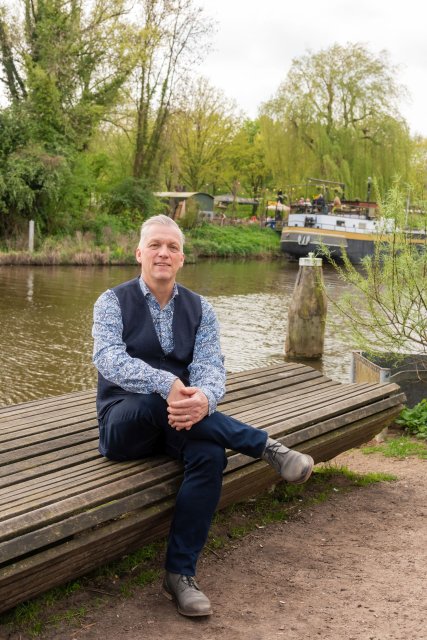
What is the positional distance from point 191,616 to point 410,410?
12.8 feet

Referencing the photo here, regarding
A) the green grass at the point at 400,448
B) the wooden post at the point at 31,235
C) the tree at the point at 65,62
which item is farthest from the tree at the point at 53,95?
the green grass at the point at 400,448

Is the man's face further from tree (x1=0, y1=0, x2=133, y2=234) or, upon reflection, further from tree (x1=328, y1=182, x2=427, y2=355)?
tree (x1=0, y1=0, x2=133, y2=234)

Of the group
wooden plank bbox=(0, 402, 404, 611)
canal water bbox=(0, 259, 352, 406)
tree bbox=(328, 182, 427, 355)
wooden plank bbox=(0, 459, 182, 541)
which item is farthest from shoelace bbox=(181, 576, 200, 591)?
canal water bbox=(0, 259, 352, 406)

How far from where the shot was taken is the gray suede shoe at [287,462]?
11.8ft

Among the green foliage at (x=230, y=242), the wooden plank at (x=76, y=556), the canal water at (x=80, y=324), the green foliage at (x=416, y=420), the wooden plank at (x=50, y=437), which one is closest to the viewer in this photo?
the wooden plank at (x=76, y=556)

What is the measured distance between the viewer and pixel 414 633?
298 cm

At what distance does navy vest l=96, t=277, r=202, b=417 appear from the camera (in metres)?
Result: 3.61

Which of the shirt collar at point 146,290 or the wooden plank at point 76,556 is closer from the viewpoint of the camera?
the wooden plank at point 76,556

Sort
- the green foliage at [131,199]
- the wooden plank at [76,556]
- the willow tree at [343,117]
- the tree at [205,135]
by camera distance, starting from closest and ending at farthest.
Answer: the wooden plank at [76,556] → the green foliage at [131,199] → the willow tree at [343,117] → the tree at [205,135]

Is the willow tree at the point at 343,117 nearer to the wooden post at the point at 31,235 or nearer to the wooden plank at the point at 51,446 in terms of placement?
the wooden post at the point at 31,235

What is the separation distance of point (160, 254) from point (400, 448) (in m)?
3.01

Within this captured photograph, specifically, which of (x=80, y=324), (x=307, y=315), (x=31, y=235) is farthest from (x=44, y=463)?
(x=31, y=235)

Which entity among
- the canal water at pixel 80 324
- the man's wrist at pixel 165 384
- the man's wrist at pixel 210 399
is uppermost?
the man's wrist at pixel 165 384

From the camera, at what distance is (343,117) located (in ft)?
133
